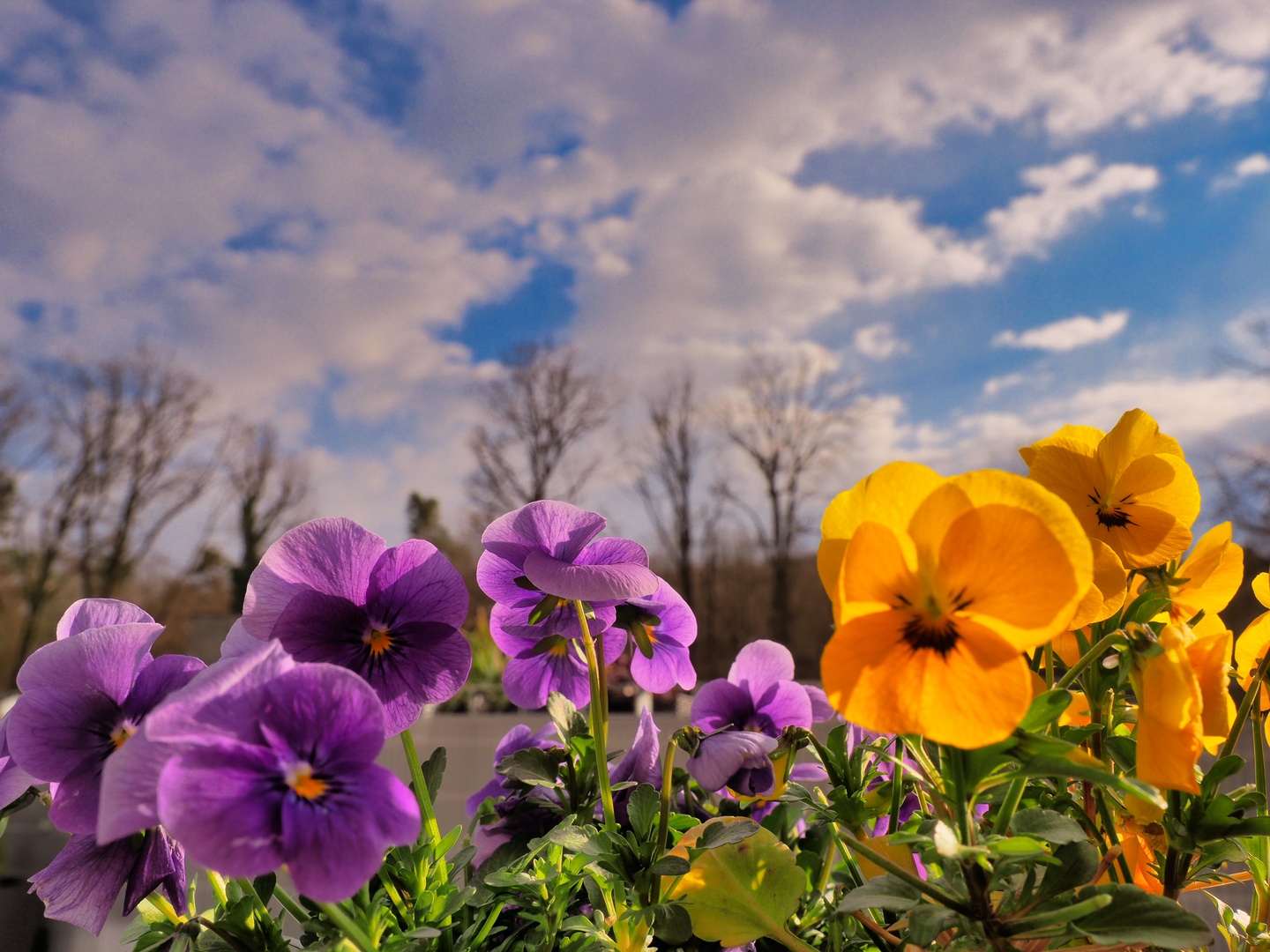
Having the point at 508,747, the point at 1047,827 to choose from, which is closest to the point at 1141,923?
the point at 1047,827

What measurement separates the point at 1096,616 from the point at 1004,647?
10 centimetres

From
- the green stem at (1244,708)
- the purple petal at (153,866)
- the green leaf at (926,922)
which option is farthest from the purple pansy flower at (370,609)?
the green stem at (1244,708)

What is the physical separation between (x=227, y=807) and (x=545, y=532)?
0.21 metres

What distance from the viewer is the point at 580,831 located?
15.7 inches

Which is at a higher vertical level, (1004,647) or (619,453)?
(619,453)

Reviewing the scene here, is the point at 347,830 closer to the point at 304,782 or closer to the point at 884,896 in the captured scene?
the point at 304,782

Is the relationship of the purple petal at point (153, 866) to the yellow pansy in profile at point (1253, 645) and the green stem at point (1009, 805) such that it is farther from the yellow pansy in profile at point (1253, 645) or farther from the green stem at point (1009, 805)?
the yellow pansy in profile at point (1253, 645)

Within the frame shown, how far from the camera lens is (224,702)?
0.87 ft

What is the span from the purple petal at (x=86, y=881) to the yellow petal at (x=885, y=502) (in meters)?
0.34

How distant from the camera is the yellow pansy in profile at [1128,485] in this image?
38cm

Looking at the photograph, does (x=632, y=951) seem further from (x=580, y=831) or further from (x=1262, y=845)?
(x=1262, y=845)

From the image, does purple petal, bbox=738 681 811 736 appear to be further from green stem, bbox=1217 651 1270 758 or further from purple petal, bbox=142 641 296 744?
purple petal, bbox=142 641 296 744

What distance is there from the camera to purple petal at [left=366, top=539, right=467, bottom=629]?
0.38 meters

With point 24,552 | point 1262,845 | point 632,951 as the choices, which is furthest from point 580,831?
point 24,552
